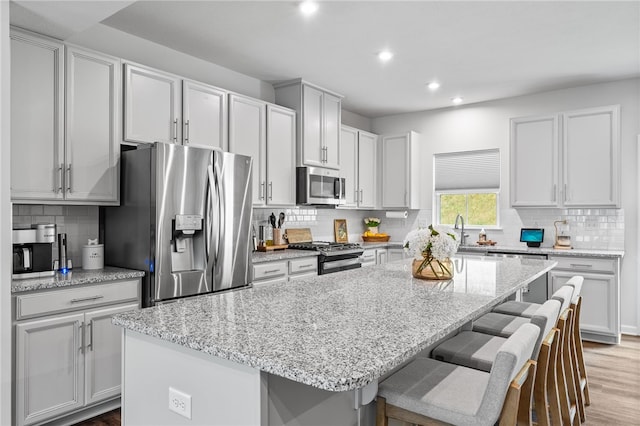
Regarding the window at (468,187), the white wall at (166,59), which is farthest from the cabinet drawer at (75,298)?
the window at (468,187)

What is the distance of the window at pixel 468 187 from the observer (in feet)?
18.4

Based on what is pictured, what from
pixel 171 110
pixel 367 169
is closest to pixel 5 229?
pixel 171 110

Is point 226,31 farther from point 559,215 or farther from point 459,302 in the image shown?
point 559,215

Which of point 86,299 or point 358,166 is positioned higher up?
point 358,166

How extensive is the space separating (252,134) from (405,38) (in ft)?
5.50

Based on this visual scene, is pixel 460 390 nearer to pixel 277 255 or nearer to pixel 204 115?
pixel 277 255

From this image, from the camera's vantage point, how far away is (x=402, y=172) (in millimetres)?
6027

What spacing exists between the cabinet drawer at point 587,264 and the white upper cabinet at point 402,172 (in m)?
2.05

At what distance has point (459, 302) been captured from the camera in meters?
1.86

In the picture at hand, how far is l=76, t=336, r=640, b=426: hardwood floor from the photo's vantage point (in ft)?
9.14

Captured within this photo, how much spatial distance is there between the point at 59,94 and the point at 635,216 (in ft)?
18.3

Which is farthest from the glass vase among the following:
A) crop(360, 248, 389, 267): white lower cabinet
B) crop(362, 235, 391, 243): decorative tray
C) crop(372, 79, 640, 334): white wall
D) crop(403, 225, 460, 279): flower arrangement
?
crop(362, 235, 391, 243): decorative tray

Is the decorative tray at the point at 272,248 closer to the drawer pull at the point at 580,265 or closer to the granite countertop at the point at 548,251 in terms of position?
the granite countertop at the point at 548,251

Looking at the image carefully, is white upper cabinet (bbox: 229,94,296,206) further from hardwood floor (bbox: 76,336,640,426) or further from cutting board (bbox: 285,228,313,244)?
hardwood floor (bbox: 76,336,640,426)
